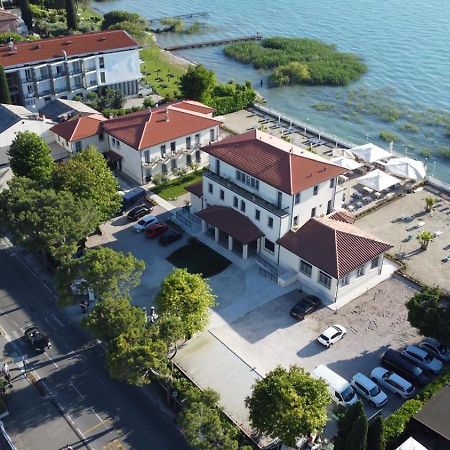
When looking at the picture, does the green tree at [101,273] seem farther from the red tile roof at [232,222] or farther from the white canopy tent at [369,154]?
the white canopy tent at [369,154]

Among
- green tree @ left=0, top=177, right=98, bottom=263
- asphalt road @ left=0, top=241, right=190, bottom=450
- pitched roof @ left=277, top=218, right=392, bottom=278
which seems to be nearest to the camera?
asphalt road @ left=0, top=241, right=190, bottom=450

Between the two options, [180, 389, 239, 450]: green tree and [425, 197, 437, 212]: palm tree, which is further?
[425, 197, 437, 212]: palm tree

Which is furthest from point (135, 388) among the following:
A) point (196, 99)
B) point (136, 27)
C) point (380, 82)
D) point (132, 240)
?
point (136, 27)

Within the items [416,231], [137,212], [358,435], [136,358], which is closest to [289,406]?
[358,435]

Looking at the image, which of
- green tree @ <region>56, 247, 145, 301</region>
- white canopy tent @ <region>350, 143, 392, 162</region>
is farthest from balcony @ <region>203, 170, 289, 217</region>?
white canopy tent @ <region>350, 143, 392, 162</region>

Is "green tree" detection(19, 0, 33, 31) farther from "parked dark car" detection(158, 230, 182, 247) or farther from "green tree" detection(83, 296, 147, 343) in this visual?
"green tree" detection(83, 296, 147, 343)

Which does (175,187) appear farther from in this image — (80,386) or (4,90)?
(80,386)
